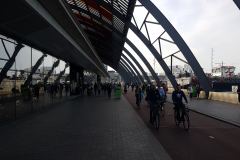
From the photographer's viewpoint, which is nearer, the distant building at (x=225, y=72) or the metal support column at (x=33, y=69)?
the metal support column at (x=33, y=69)

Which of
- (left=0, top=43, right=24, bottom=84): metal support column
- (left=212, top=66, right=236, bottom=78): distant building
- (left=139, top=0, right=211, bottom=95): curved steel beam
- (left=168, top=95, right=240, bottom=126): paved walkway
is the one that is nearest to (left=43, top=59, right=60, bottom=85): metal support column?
(left=0, top=43, right=24, bottom=84): metal support column

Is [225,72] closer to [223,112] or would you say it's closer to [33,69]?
[33,69]

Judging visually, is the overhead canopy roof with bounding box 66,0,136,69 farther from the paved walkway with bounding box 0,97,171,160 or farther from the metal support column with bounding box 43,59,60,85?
the paved walkway with bounding box 0,97,171,160

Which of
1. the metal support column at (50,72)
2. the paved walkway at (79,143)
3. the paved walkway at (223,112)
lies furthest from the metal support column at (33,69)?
the paved walkway at (223,112)

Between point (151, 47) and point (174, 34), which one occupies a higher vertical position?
point (174, 34)

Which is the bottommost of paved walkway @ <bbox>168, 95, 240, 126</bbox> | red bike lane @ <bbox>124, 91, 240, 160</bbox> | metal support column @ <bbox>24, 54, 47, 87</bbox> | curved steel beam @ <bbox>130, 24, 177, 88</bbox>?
red bike lane @ <bbox>124, 91, 240, 160</bbox>

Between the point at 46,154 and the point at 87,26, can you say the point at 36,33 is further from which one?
the point at 87,26

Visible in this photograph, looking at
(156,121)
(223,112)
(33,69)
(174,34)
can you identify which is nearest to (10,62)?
(33,69)

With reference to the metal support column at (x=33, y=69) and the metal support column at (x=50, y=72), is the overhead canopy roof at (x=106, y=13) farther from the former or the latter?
the metal support column at (x=50, y=72)

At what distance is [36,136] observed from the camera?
12.1 m

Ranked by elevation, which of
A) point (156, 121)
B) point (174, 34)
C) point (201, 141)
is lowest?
point (201, 141)

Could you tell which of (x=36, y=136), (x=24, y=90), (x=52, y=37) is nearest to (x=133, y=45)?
(x=24, y=90)

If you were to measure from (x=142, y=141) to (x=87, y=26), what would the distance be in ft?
125

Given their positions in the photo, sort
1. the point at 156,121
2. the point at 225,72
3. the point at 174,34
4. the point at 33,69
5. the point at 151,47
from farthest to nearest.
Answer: the point at 225,72 < the point at 151,47 < the point at 174,34 < the point at 33,69 < the point at 156,121
